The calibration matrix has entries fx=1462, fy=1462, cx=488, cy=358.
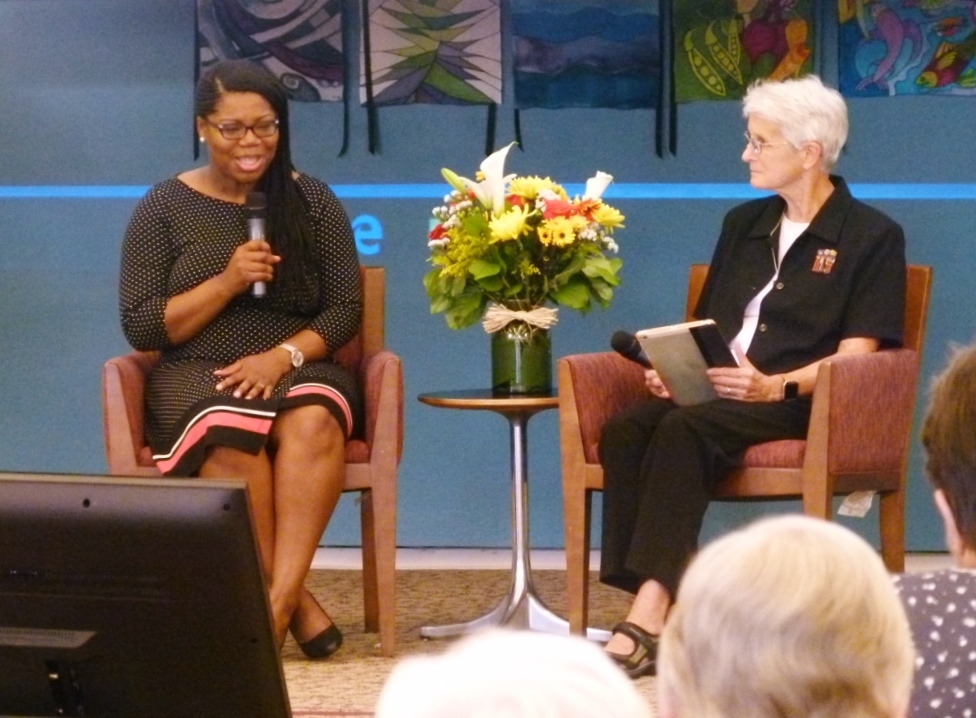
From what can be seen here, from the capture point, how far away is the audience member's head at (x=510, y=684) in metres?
0.73

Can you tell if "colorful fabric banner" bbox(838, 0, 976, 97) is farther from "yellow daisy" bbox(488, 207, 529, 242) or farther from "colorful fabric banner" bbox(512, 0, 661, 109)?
"yellow daisy" bbox(488, 207, 529, 242)

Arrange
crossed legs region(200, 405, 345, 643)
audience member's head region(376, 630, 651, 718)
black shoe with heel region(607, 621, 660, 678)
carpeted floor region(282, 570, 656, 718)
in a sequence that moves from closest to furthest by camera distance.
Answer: audience member's head region(376, 630, 651, 718), carpeted floor region(282, 570, 656, 718), black shoe with heel region(607, 621, 660, 678), crossed legs region(200, 405, 345, 643)

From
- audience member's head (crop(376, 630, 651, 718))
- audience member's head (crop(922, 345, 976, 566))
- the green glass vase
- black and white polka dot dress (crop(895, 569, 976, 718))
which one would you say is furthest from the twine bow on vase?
audience member's head (crop(376, 630, 651, 718))

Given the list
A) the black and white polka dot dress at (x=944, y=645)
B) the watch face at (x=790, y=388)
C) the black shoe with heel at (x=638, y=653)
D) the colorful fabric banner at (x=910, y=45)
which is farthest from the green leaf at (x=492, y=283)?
the black and white polka dot dress at (x=944, y=645)

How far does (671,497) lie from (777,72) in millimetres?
1836

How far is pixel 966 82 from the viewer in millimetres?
4531

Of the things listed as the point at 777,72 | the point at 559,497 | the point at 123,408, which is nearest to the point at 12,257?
the point at 123,408

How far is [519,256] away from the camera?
358 cm

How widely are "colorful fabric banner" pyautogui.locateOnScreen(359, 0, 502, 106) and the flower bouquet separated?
108 centimetres

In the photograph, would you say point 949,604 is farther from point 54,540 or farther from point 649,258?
point 649,258

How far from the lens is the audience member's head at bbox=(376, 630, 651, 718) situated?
0.73 metres

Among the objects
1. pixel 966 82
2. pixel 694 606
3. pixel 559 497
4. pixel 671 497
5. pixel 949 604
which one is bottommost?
pixel 559 497

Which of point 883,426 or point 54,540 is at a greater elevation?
point 54,540

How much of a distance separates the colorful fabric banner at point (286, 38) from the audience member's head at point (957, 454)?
3.41m
